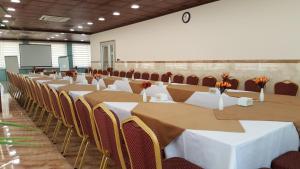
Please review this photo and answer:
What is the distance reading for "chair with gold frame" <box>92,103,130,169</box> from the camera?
→ 1.77 meters

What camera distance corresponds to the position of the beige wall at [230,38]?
5.02m

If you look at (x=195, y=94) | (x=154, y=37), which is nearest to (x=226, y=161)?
(x=195, y=94)

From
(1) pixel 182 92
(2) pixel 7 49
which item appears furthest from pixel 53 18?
(2) pixel 7 49

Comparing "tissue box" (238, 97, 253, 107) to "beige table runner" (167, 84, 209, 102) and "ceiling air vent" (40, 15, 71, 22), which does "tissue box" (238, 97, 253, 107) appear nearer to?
"beige table runner" (167, 84, 209, 102)

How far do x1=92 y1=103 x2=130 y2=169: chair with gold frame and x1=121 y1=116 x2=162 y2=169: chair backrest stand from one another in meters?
0.21

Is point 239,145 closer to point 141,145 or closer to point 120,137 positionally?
point 141,145

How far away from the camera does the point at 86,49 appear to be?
1869cm

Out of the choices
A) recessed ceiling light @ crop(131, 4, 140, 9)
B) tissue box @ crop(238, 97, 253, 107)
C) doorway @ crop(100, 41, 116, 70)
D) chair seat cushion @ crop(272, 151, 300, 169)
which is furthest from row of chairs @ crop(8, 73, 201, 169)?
doorway @ crop(100, 41, 116, 70)

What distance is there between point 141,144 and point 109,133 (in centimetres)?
52

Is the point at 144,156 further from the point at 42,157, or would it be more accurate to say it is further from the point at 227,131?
the point at 42,157

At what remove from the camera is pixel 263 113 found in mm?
2334

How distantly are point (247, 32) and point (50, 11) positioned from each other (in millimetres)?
5946

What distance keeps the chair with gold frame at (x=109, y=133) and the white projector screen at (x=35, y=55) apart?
15.6m

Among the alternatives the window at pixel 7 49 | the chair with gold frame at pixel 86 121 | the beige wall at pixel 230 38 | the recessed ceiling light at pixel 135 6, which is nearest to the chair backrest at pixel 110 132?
the chair with gold frame at pixel 86 121
